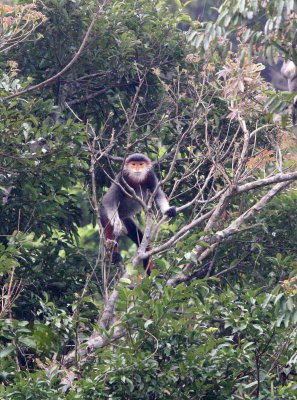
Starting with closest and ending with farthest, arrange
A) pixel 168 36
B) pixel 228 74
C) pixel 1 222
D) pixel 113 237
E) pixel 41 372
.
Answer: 1. pixel 41 372
2. pixel 228 74
3. pixel 1 222
4. pixel 113 237
5. pixel 168 36

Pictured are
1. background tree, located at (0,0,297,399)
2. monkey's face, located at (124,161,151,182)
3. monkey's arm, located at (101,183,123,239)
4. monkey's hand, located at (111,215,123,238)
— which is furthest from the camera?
monkey's face, located at (124,161,151,182)

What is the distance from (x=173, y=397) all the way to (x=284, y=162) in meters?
2.87

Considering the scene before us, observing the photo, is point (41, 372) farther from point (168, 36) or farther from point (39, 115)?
point (168, 36)

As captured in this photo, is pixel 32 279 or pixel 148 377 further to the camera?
pixel 32 279

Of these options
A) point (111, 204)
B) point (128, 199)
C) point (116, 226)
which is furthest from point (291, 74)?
point (128, 199)

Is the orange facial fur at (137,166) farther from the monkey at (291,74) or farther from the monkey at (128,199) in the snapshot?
the monkey at (291,74)

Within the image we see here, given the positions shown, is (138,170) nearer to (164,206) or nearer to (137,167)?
(137,167)

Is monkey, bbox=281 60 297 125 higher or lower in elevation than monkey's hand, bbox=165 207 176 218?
higher

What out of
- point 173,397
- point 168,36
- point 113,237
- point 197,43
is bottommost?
point 113,237

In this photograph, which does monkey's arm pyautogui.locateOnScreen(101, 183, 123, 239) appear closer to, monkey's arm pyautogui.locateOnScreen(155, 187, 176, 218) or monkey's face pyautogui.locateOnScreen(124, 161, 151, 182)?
monkey's face pyautogui.locateOnScreen(124, 161, 151, 182)

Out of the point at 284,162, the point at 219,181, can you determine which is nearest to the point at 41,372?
the point at 284,162

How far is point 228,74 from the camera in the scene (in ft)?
22.9

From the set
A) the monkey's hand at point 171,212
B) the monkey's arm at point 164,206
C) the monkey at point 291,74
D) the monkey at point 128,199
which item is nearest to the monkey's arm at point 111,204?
the monkey at point 128,199

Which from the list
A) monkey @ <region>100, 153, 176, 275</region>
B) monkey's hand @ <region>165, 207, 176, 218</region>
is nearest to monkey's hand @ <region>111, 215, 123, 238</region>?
monkey @ <region>100, 153, 176, 275</region>
